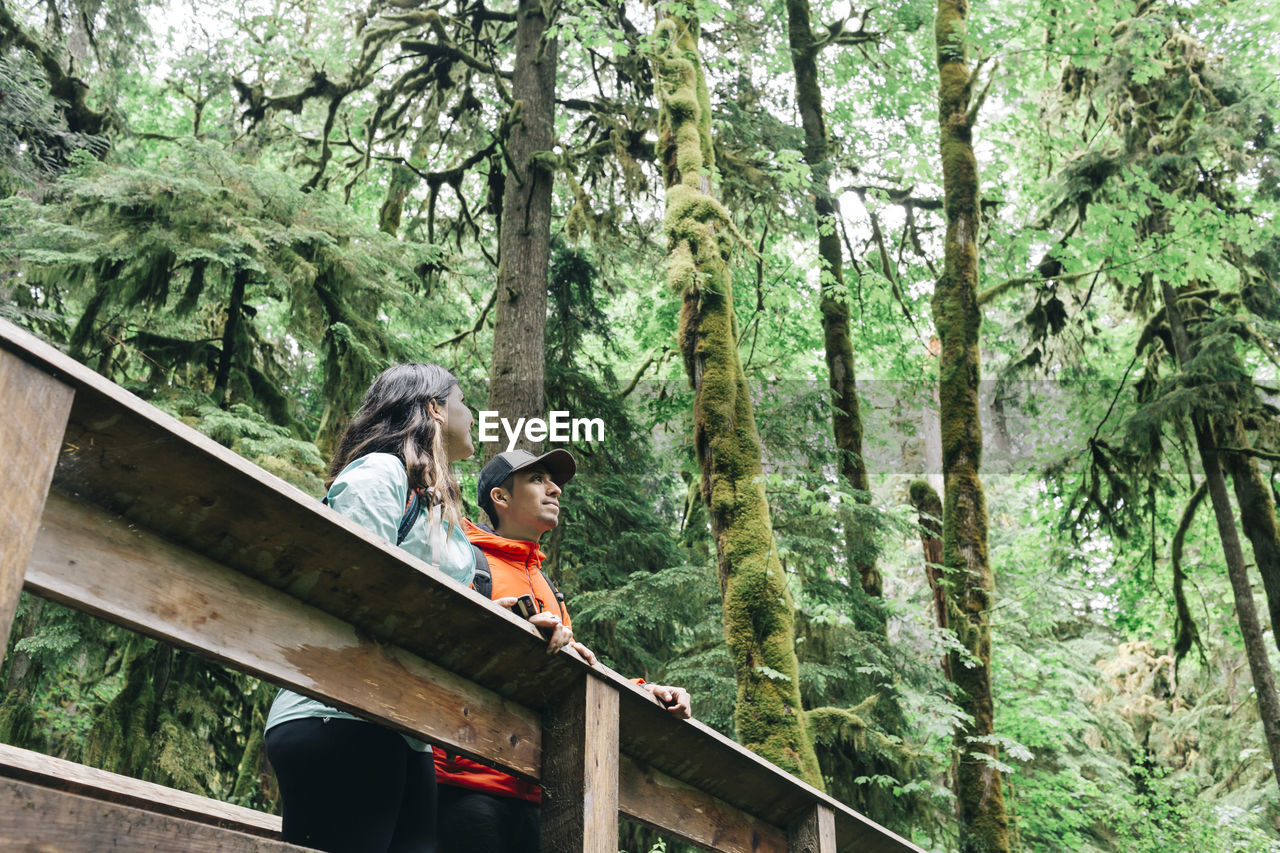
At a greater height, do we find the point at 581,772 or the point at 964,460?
the point at 964,460

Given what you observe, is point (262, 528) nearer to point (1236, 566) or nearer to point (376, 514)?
point (376, 514)

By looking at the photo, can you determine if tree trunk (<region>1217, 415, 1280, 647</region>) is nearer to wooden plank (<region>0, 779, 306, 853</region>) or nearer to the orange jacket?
the orange jacket

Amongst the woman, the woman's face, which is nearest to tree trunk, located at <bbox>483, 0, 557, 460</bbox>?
the woman's face

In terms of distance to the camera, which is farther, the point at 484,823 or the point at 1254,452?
the point at 1254,452

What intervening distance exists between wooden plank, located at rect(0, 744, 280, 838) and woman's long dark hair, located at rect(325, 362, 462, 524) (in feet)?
2.53

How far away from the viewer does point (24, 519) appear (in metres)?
1.16

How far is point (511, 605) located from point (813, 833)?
164cm

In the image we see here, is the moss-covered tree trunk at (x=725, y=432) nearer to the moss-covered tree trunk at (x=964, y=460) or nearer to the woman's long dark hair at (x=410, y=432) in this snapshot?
the moss-covered tree trunk at (x=964, y=460)

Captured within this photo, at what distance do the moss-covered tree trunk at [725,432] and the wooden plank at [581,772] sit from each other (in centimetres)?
381

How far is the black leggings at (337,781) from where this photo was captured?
202cm

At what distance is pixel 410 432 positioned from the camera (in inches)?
97.0

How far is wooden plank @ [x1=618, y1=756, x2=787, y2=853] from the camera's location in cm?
279

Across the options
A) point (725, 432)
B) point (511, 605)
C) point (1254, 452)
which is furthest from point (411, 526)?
A: point (1254, 452)

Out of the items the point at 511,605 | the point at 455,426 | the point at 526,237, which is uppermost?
the point at 526,237
